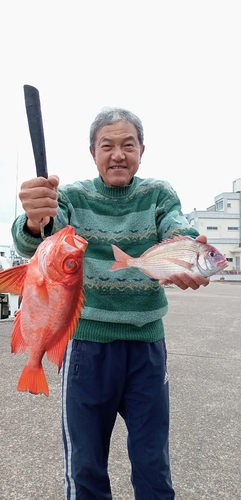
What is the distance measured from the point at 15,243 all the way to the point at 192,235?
2.88ft

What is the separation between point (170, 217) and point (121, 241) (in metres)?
0.30

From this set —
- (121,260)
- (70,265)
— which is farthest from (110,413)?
(70,265)

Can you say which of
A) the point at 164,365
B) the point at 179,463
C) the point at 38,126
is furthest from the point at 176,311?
the point at 38,126

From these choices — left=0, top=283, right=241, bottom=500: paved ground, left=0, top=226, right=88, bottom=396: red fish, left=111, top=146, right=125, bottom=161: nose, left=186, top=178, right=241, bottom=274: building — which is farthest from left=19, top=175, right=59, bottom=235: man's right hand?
left=186, top=178, right=241, bottom=274: building

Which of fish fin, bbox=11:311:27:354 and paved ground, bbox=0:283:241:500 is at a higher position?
fish fin, bbox=11:311:27:354

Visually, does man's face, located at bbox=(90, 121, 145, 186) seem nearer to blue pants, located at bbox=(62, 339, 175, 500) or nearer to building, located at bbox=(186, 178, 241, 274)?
blue pants, located at bbox=(62, 339, 175, 500)

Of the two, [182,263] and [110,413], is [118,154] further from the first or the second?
[110,413]

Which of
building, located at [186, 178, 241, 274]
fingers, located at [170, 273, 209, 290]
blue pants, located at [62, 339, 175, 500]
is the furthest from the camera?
building, located at [186, 178, 241, 274]

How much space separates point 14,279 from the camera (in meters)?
1.39

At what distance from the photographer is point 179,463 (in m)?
3.23

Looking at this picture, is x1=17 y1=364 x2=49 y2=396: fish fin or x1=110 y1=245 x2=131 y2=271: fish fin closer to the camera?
x1=17 y1=364 x2=49 y2=396: fish fin

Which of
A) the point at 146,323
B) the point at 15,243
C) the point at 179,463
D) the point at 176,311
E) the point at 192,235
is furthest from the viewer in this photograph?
the point at 176,311

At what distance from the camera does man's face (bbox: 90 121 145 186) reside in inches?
83.4

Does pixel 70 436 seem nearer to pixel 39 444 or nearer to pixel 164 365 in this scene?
pixel 164 365
